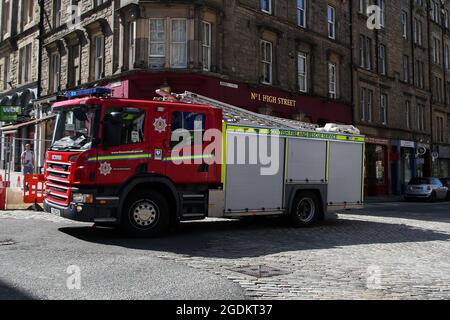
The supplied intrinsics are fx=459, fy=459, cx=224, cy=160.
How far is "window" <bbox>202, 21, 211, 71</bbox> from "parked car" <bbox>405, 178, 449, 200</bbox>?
14989 millimetres

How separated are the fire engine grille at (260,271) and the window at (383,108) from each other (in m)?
28.4

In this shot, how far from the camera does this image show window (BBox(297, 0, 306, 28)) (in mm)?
25611

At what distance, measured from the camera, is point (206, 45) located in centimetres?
2031

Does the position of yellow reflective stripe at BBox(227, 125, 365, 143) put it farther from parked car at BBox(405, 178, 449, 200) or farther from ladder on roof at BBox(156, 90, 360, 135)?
parked car at BBox(405, 178, 449, 200)

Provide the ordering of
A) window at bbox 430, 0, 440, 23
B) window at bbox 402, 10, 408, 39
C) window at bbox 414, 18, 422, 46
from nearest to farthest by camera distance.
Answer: window at bbox 402, 10, 408, 39
window at bbox 414, 18, 422, 46
window at bbox 430, 0, 440, 23

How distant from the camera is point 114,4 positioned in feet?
69.8

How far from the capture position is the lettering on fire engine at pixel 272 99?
2217 centimetres

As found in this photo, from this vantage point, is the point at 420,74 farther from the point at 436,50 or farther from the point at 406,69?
the point at 436,50

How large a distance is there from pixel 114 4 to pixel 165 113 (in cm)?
1419

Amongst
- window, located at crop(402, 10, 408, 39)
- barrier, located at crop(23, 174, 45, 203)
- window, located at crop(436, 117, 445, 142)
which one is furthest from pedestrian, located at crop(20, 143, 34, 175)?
window, located at crop(436, 117, 445, 142)

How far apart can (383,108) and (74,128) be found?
2832 cm

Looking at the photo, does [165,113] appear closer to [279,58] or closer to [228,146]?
[228,146]

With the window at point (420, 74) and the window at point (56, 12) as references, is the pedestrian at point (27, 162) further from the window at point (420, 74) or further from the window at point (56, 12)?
the window at point (420, 74)
